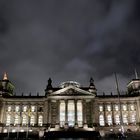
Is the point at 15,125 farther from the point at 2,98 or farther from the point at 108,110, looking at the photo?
the point at 108,110

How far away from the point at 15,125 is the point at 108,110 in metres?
42.9

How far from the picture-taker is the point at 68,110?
104 m

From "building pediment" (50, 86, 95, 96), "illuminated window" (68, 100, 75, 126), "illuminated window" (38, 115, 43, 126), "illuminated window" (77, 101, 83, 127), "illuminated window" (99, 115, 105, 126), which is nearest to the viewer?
"illuminated window" (68, 100, 75, 126)

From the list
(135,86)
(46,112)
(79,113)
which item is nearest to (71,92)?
(79,113)

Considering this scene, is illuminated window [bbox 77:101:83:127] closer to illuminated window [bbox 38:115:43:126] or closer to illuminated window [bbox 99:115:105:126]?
illuminated window [bbox 99:115:105:126]

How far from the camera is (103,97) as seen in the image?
109125 mm

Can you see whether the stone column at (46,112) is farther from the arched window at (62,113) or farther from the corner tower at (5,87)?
the corner tower at (5,87)

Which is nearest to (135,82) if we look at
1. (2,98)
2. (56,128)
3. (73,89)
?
(73,89)

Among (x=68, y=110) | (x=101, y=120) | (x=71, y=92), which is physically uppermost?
(x=71, y=92)

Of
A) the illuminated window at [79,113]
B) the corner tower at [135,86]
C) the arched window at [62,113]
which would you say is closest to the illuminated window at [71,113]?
the illuminated window at [79,113]

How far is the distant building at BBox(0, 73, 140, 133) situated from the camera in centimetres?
10231

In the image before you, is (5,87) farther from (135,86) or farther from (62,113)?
(135,86)

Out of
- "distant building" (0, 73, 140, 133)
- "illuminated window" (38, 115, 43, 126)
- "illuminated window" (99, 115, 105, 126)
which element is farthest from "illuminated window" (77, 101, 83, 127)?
"illuminated window" (38, 115, 43, 126)

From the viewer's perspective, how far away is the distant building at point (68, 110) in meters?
102
